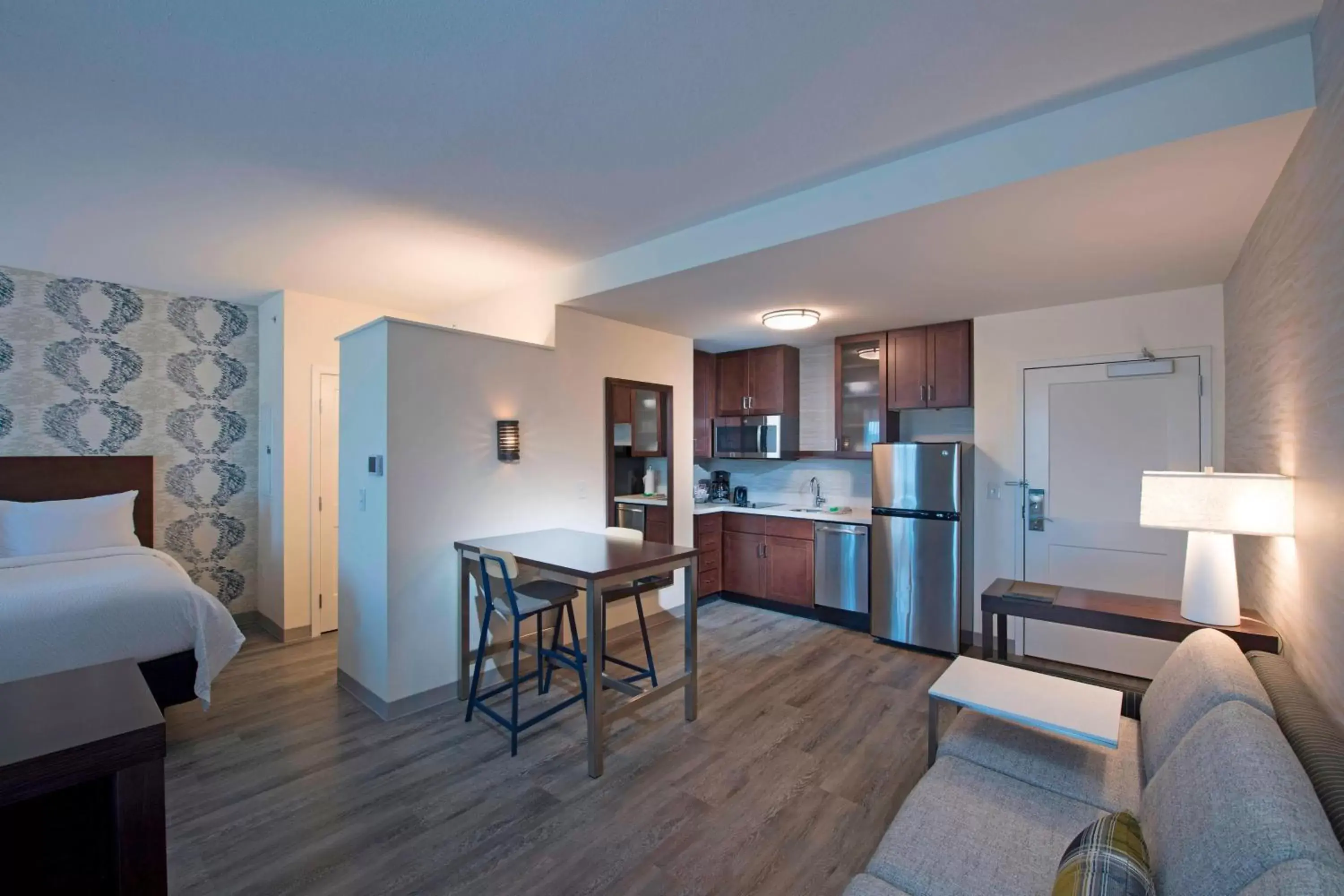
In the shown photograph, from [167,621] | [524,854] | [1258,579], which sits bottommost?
[524,854]

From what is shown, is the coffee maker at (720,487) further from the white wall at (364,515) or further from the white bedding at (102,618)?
the white bedding at (102,618)

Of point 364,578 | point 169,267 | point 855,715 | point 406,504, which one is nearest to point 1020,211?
point 855,715

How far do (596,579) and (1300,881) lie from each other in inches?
83.2

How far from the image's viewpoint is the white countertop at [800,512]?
4690 millimetres

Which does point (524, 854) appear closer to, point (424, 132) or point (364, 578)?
point (364, 578)

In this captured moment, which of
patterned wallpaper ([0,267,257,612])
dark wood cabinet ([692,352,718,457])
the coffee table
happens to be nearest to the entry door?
patterned wallpaper ([0,267,257,612])

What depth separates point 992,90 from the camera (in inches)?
75.9

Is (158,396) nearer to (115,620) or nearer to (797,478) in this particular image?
(115,620)

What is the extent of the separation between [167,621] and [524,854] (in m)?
2.08

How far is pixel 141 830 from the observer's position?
1.02 m

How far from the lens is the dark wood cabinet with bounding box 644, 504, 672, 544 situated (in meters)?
4.75

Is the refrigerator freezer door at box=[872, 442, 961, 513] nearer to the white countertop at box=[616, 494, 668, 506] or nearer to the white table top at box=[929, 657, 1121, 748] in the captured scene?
the white countertop at box=[616, 494, 668, 506]

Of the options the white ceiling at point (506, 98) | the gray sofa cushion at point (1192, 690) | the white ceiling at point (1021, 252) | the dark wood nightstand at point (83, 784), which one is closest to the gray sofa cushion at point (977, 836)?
the gray sofa cushion at point (1192, 690)

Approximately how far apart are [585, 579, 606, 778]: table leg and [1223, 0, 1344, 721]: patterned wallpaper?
235cm
